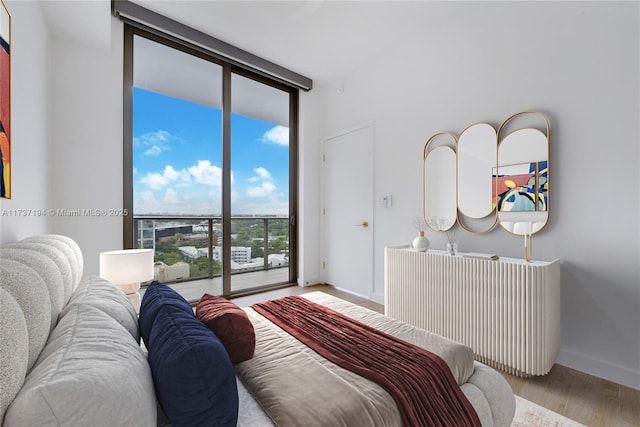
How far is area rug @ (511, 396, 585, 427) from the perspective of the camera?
5.07ft

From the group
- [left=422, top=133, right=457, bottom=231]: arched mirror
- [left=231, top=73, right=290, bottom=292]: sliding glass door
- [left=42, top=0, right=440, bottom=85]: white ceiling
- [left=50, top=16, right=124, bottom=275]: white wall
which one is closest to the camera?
[left=42, top=0, right=440, bottom=85]: white ceiling

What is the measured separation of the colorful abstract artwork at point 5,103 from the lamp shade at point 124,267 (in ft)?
2.28

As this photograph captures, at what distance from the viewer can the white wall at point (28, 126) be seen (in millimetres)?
1482

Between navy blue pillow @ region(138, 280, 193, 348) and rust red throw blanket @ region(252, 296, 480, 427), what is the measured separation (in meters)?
0.57

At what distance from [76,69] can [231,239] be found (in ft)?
7.14

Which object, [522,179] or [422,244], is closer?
[522,179]

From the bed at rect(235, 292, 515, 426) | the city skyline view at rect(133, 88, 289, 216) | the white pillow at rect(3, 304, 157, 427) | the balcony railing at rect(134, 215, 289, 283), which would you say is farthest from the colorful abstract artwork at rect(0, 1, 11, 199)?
the balcony railing at rect(134, 215, 289, 283)

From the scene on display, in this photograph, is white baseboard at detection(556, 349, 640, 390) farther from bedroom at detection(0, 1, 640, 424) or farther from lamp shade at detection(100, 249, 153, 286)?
lamp shade at detection(100, 249, 153, 286)

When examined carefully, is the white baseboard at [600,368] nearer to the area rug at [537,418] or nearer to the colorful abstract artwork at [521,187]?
the area rug at [537,418]

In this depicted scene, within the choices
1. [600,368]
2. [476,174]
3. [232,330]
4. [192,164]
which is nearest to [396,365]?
[232,330]

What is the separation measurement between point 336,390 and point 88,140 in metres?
3.00

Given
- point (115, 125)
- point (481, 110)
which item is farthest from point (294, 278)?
point (481, 110)

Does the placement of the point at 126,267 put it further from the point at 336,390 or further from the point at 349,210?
the point at 349,210

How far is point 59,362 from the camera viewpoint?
2.08 feet
